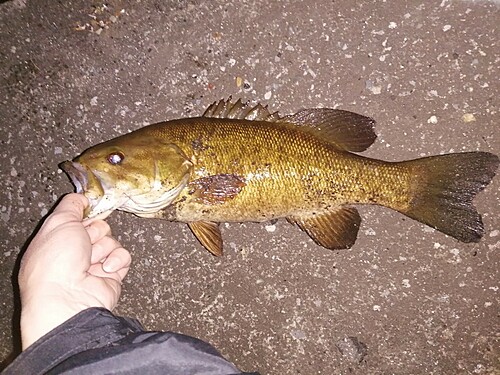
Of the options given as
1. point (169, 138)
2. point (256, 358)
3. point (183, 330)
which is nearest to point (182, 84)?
point (169, 138)

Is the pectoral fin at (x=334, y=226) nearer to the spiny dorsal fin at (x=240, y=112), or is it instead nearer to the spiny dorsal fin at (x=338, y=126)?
the spiny dorsal fin at (x=338, y=126)

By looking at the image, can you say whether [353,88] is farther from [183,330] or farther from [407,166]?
[183,330]

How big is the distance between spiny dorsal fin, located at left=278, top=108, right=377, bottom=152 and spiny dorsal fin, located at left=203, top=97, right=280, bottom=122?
0.09 meters

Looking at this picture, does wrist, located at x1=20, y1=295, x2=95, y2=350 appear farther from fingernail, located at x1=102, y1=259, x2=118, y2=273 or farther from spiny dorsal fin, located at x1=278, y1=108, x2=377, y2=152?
spiny dorsal fin, located at x1=278, y1=108, x2=377, y2=152

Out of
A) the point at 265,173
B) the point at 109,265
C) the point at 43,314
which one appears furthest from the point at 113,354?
the point at 265,173

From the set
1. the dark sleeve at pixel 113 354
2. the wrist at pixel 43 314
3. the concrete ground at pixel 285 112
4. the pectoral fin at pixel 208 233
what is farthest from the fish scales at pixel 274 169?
the dark sleeve at pixel 113 354

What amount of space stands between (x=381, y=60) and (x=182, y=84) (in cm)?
123

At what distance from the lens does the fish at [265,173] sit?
7.30 ft

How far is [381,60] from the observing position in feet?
8.56

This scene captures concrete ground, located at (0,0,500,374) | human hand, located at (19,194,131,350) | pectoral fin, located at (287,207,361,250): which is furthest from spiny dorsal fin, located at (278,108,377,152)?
human hand, located at (19,194,131,350)

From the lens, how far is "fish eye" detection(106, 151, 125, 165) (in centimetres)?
221

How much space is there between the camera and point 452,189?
2.32 m

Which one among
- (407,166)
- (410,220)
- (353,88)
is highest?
(353,88)

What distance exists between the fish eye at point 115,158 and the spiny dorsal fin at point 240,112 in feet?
1.78
